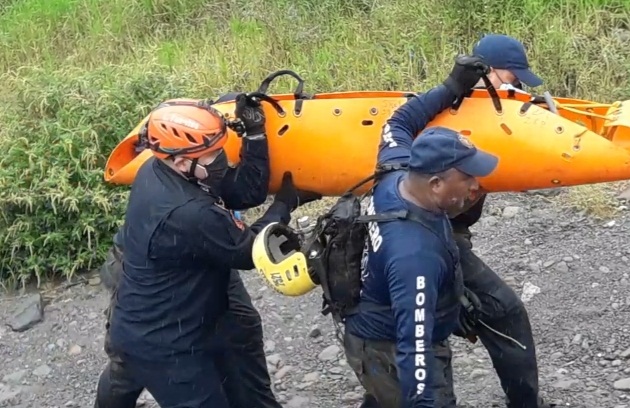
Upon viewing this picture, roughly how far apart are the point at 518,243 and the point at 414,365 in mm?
3316

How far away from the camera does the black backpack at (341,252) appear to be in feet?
12.5

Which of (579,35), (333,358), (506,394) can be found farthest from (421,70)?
(506,394)

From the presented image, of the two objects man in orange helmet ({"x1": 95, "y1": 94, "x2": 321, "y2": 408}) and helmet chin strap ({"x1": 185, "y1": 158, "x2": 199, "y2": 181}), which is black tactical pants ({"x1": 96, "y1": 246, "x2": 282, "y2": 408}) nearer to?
man in orange helmet ({"x1": 95, "y1": 94, "x2": 321, "y2": 408})

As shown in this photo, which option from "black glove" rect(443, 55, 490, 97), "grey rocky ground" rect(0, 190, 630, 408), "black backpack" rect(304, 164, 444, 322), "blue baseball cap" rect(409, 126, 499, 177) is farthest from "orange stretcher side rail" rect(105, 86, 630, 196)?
"grey rocky ground" rect(0, 190, 630, 408)

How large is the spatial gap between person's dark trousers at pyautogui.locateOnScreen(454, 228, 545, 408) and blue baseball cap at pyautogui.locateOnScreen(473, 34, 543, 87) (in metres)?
0.74

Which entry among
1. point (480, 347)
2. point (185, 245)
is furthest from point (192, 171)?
point (480, 347)

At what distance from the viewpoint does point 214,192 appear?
165 inches

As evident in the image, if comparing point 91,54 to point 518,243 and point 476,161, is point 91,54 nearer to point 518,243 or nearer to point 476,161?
point 518,243

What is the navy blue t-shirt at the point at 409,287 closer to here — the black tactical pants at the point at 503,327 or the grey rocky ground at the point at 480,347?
the black tactical pants at the point at 503,327

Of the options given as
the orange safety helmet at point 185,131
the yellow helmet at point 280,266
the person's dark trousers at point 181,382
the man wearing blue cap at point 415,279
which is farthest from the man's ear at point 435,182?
the person's dark trousers at point 181,382

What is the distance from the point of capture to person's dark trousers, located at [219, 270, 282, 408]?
15.2 ft

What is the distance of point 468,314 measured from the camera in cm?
425

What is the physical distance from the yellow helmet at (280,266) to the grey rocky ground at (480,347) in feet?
5.46

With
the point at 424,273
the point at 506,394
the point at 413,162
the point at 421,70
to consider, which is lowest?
the point at 506,394
